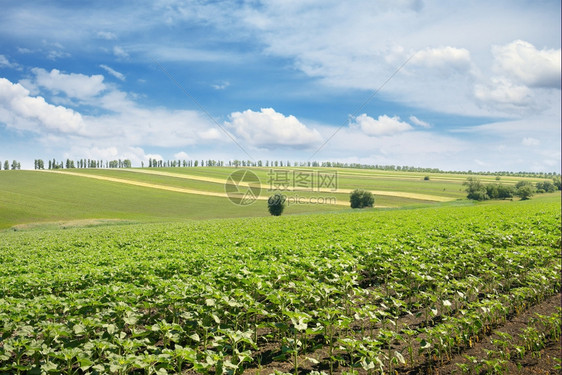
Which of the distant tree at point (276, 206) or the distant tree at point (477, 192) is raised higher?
the distant tree at point (477, 192)

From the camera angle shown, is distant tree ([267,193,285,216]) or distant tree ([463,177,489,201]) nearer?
distant tree ([267,193,285,216])

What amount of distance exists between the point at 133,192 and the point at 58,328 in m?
88.4

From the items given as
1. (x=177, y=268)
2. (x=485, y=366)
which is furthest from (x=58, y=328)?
(x=485, y=366)

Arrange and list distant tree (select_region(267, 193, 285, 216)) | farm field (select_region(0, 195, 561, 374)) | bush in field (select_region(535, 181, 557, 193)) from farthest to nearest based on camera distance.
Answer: bush in field (select_region(535, 181, 557, 193)), distant tree (select_region(267, 193, 285, 216)), farm field (select_region(0, 195, 561, 374))

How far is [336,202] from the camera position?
85.1 m

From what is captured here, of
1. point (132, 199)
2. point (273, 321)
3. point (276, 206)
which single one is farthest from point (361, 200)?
point (273, 321)

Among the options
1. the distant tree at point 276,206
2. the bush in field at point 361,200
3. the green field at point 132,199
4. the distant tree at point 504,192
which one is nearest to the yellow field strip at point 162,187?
the green field at point 132,199

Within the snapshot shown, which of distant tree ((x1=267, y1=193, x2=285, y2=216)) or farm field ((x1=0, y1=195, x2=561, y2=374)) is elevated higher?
farm field ((x1=0, y1=195, x2=561, y2=374))

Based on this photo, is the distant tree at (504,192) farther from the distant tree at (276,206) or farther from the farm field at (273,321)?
the farm field at (273,321)

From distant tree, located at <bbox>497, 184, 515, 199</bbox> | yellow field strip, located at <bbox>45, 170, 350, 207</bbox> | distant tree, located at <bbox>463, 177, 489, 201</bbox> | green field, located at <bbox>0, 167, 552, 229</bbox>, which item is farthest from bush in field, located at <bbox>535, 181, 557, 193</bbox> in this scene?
yellow field strip, located at <bbox>45, 170, 350, 207</bbox>

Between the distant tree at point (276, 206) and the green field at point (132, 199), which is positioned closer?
the green field at point (132, 199)

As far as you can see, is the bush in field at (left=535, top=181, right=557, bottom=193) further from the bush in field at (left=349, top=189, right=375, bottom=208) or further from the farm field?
the farm field

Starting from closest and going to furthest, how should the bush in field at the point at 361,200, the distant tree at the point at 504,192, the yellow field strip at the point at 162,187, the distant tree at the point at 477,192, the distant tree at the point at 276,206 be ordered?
the distant tree at the point at 276,206, the bush in field at the point at 361,200, the yellow field strip at the point at 162,187, the distant tree at the point at 477,192, the distant tree at the point at 504,192

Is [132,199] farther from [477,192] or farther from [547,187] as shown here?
[547,187]
